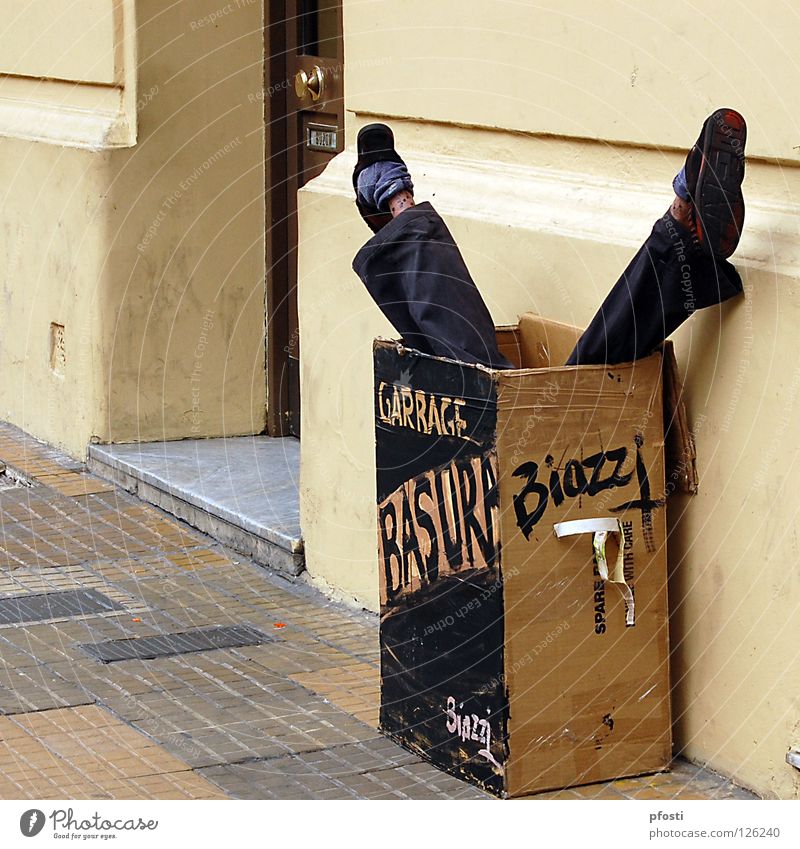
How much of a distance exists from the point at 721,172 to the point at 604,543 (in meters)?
0.93

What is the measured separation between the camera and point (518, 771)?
3.97m

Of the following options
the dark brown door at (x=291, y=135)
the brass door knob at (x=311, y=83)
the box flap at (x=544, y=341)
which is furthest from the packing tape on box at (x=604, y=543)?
the brass door knob at (x=311, y=83)

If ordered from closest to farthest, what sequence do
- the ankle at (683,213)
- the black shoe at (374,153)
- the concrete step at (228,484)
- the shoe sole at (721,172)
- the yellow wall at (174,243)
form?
the shoe sole at (721,172), the ankle at (683,213), the black shoe at (374,153), the concrete step at (228,484), the yellow wall at (174,243)

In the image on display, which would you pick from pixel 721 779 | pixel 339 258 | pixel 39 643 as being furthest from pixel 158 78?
pixel 721 779

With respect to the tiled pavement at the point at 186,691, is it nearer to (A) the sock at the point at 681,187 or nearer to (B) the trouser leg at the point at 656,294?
(B) the trouser leg at the point at 656,294

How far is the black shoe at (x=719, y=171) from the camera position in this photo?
3756 millimetres

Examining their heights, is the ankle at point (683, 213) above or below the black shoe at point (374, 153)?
below

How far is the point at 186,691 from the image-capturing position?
15.7 feet

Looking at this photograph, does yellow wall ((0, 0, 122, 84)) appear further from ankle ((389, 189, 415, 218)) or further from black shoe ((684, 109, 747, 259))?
black shoe ((684, 109, 747, 259))

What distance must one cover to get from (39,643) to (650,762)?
2.10 metres

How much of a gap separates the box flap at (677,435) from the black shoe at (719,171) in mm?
420

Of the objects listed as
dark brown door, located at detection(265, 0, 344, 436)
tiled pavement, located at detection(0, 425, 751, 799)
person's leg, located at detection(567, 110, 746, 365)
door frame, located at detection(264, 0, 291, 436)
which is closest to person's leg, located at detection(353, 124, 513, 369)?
person's leg, located at detection(567, 110, 746, 365)

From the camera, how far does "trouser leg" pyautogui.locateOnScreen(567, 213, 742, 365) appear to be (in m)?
3.89

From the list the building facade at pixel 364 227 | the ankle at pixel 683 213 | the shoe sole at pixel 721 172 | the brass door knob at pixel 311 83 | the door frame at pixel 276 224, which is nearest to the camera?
the shoe sole at pixel 721 172
